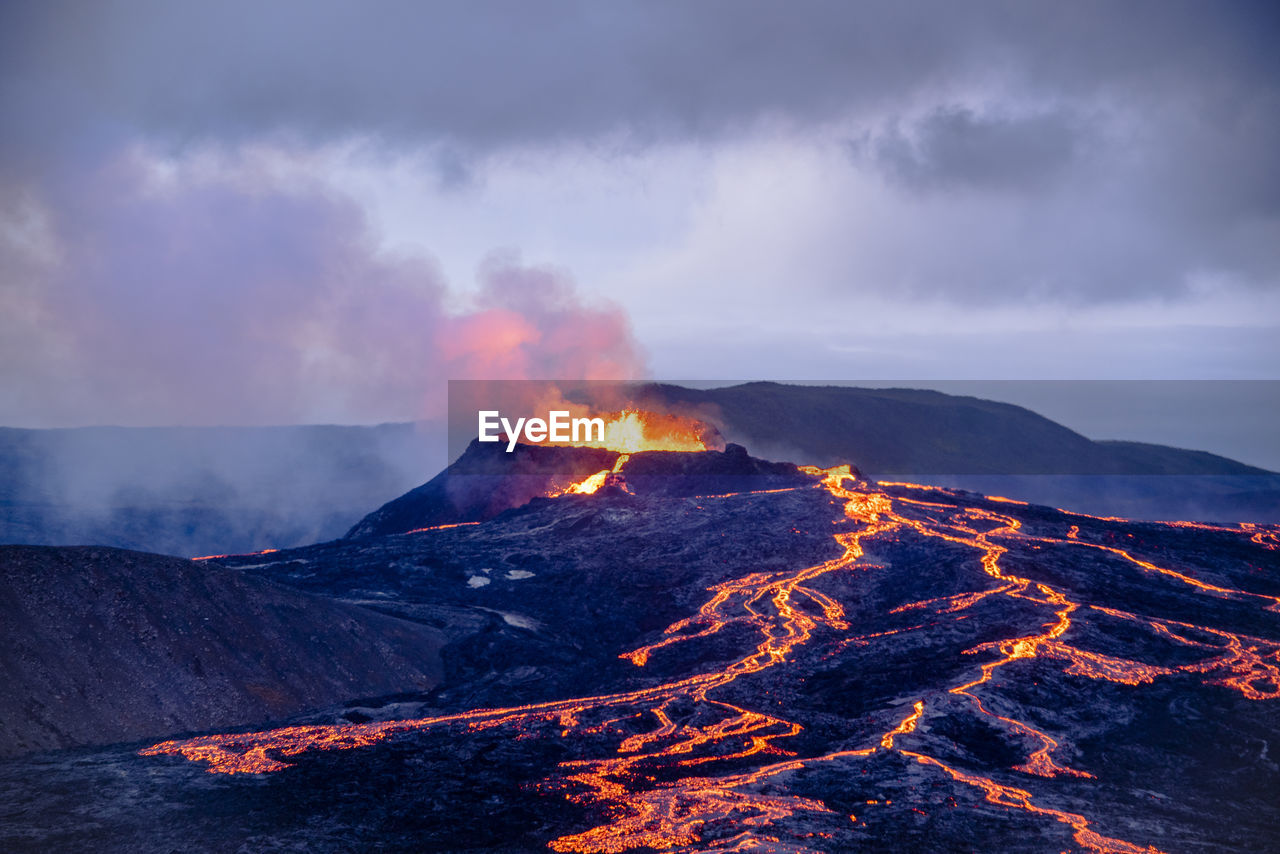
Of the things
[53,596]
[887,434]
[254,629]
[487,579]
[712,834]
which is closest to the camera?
[712,834]

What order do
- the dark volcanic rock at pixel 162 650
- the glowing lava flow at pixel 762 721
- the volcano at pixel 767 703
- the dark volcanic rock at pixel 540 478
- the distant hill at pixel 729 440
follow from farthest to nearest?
the distant hill at pixel 729 440 → the dark volcanic rock at pixel 540 478 → the dark volcanic rock at pixel 162 650 → the glowing lava flow at pixel 762 721 → the volcano at pixel 767 703

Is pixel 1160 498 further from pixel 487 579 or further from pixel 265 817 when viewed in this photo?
pixel 265 817

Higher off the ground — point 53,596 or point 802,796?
point 53,596

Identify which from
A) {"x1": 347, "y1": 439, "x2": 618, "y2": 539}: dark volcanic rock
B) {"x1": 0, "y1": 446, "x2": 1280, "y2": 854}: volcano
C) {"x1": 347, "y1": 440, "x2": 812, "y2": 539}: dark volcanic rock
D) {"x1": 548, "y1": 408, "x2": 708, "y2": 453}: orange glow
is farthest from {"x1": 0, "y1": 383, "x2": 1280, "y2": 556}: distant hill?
{"x1": 0, "y1": 446, "x2": 1280, "y2": 854}: volcano

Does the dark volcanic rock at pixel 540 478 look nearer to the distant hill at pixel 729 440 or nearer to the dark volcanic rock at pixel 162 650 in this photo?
the dark volcanic rock at pixel 162 650

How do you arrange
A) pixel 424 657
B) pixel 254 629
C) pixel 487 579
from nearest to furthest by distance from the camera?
pixel 254 629 < pixel 424 657 < pixel 487 579

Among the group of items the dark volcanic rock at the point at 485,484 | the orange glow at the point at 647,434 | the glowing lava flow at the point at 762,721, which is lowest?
the glowing lava flow at the point at 762,721

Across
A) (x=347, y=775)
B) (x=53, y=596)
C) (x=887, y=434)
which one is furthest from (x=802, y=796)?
(x=887, y=434)

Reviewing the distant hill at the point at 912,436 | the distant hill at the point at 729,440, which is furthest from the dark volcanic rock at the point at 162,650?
the distant hill at the point at 912,436

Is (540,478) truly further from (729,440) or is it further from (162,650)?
(729,440)
